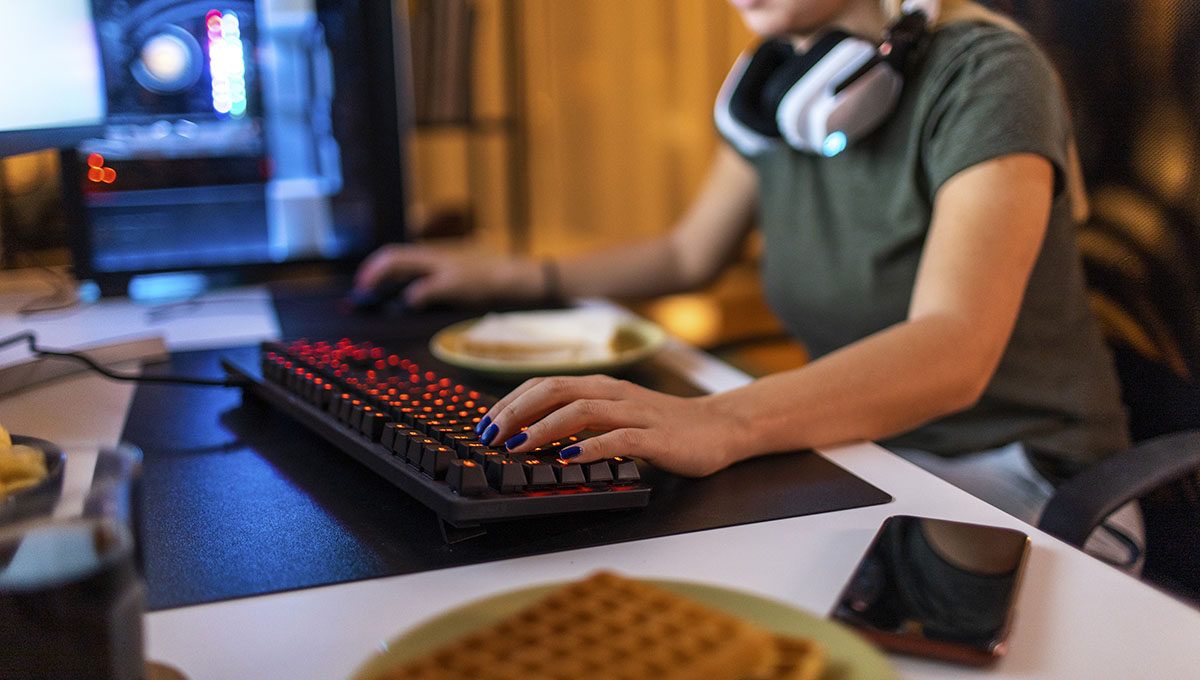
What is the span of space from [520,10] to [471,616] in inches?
120

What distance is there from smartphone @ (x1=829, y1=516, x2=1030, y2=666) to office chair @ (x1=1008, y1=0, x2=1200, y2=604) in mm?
310

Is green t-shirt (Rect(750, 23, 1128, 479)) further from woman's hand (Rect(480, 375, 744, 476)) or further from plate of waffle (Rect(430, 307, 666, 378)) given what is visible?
woman's hand (Rect(480, 375, 744, 476))

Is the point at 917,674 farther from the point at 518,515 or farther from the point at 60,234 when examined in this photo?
the point at 60,234

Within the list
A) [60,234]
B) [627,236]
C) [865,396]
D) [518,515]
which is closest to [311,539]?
[518,515]

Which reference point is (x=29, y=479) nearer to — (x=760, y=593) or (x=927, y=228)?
(x=760, y=593)

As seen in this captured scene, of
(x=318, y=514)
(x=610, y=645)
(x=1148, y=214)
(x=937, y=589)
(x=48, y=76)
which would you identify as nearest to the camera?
(x=610, y=645)

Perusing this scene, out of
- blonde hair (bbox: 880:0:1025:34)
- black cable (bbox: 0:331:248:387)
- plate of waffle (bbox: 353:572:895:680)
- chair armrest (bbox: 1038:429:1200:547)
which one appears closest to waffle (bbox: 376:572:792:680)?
plate of waffle (bbox: 353:572:895:680)

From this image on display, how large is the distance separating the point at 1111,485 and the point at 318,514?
0.56 m

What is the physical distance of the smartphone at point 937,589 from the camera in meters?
0.43

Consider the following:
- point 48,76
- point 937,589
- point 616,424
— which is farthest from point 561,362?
point 48,76

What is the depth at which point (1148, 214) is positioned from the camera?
0.89 metres

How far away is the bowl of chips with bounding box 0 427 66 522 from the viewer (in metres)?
0.37

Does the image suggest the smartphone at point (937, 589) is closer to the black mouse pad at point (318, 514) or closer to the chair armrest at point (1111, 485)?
the black mouse pad at point (318, 514)

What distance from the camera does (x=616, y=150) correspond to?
2.99 meters
